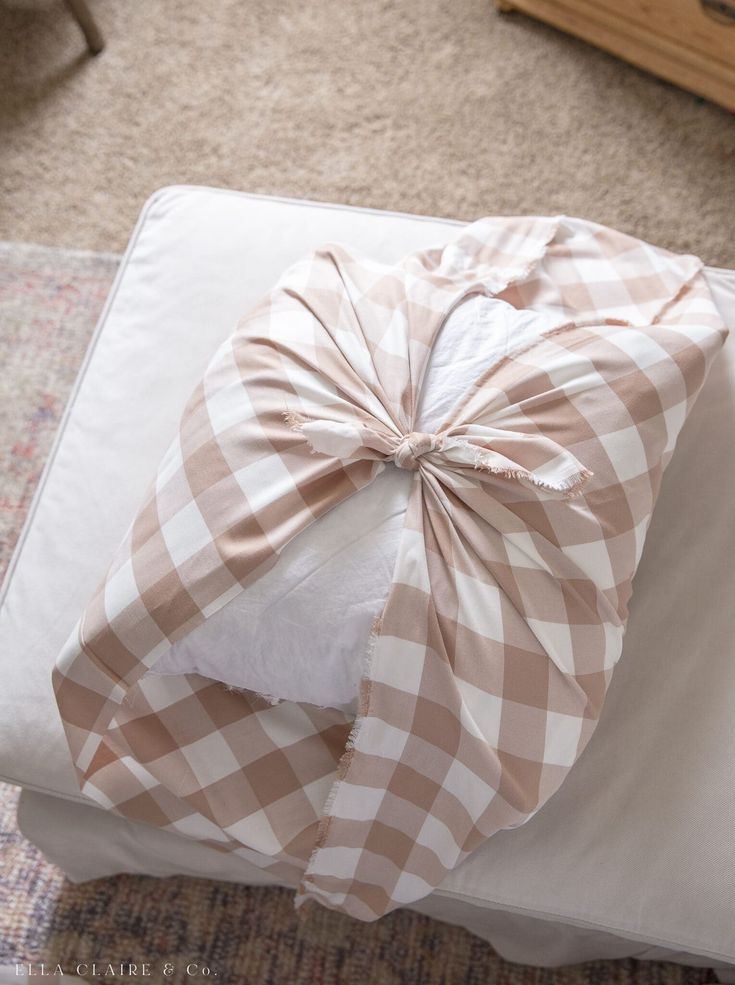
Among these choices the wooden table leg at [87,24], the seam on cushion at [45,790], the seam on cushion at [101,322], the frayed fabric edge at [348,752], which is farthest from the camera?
the wooden table leg at [87,24]

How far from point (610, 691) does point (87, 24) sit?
168 cm

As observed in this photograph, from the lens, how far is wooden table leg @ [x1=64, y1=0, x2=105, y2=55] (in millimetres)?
1798

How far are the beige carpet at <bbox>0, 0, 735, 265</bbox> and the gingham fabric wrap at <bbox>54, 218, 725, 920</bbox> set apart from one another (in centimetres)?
Result: 84

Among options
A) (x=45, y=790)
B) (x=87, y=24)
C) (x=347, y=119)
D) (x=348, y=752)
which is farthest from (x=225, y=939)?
(x=87, y=24)

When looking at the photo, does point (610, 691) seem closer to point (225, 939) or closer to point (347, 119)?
point (225, 939)

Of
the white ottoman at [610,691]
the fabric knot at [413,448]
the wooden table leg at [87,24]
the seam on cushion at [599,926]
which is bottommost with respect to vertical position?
the seam on cushion at [599,926]

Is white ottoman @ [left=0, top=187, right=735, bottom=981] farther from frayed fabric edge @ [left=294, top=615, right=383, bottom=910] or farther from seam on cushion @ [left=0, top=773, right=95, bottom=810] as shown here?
frayed fabric edge @ [left=294, top=615, right=383, bottom=910]

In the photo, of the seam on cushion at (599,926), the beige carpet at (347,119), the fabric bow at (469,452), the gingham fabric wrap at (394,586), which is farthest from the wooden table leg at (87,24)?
the seam on cushion at (599,926)

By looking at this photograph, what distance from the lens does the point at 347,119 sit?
1.79m

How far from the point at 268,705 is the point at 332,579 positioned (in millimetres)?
183

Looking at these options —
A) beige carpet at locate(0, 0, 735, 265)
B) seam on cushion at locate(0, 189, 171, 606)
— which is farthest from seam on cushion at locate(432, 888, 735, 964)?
beige carpet at locate(0, 0, 735, 265)

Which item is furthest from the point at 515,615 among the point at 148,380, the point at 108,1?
the point at 108,1

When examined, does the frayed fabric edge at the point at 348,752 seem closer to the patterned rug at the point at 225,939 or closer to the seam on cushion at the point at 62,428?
the patterned rug at the point at 225,939

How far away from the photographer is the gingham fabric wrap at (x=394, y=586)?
0.81 metres
